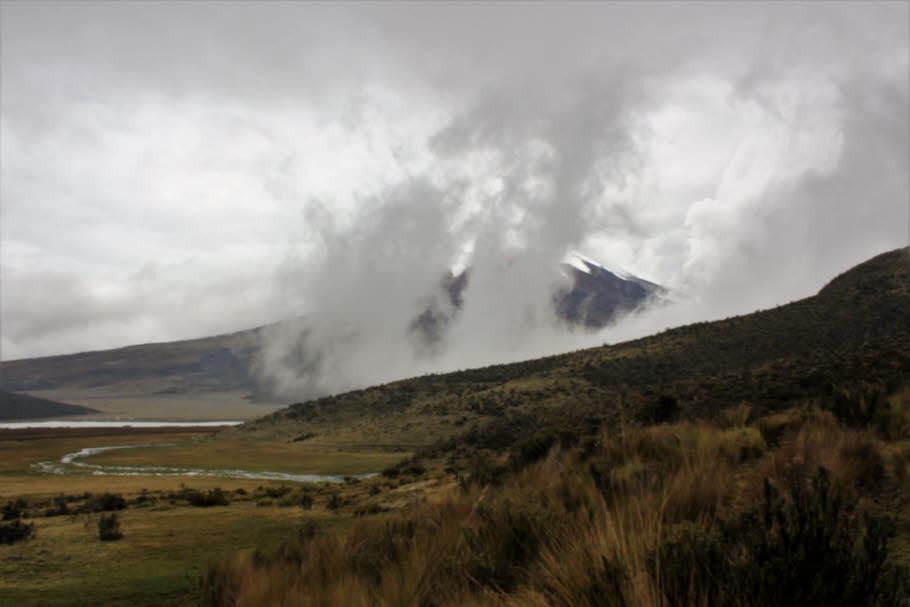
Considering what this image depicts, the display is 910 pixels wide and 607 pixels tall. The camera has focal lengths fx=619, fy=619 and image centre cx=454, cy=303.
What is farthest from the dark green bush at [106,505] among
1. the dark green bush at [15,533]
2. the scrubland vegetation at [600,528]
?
the dark green bush at [15,533]

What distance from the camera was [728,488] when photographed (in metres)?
6.27

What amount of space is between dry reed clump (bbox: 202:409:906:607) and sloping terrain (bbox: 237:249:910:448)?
22.8m

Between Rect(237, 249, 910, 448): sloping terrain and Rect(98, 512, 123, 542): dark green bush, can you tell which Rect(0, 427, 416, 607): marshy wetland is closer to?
Rect(98, 512, 123, 542): dark green bush

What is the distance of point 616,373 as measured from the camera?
198ft

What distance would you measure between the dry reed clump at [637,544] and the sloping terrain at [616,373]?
74.9 ft

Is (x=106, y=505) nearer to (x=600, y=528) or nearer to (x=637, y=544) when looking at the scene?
(x=600, y=528)

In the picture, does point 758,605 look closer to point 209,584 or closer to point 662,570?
point 662,570

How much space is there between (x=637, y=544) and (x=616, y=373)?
5852cm

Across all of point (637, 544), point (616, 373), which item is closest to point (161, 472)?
point (616, 373)

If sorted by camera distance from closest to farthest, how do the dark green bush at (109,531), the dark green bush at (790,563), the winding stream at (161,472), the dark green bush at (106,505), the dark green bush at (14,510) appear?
the dark green bush at (790,563)
the dark green bush at (109,531)
the dark green bush at (14,510)
the dark green bush at (106,505)
the winding stream at (161,472)

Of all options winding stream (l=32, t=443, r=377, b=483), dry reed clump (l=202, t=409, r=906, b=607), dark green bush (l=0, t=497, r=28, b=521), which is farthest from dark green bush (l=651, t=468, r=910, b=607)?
winding stream (l=32, t=443, r=377, b=483)

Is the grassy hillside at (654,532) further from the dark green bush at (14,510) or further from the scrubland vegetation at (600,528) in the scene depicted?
the dark green bush at (14,510)

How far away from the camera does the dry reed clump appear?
10.2 feet

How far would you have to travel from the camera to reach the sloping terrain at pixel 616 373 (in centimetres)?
4553
